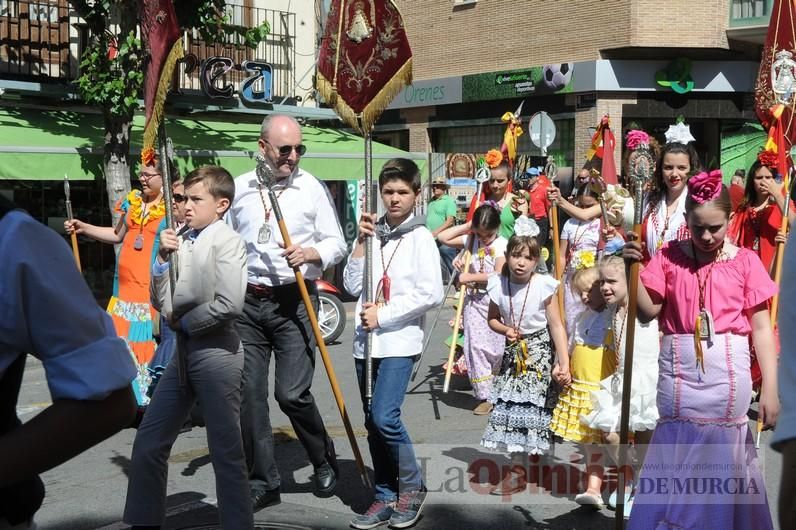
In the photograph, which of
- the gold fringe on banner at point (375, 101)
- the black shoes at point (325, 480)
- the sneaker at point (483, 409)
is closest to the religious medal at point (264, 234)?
the gold fringe on banner at point (375, 101)

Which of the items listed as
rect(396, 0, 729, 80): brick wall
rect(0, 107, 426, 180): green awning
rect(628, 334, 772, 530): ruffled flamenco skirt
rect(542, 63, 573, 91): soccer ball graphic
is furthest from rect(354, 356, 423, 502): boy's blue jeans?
rect(542, 63, 573, 91): soccer ball graphic

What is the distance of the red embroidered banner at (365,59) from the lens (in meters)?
6.19

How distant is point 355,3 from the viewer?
6.20 metres

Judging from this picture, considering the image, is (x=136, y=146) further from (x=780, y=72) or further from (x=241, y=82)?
(x=780, y=72)

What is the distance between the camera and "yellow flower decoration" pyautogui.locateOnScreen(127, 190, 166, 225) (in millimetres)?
7793

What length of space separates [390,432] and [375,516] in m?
0.46

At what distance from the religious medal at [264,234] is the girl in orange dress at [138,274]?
2.27 metres

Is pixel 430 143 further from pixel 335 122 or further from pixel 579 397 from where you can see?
pixel 579 397

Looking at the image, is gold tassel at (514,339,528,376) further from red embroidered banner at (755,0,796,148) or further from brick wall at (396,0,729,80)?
brick wall at (396,0,729,80)

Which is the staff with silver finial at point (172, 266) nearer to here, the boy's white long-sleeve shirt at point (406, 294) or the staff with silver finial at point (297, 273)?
the staff with silver finial at point (297, 273)

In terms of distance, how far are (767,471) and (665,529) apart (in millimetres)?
2315

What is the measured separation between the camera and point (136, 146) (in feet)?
45.6

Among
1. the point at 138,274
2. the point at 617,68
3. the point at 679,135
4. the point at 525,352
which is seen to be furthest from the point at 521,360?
the point at 617,68

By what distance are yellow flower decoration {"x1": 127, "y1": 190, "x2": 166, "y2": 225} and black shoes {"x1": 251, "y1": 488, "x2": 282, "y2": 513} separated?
Answer: 2.76 meters
